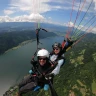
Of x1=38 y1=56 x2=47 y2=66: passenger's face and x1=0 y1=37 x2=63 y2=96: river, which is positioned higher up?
x1=38 y1=56 x2=47 y2=66: passenger's face

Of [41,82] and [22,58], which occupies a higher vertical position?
[41,82]

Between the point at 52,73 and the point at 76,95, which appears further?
the point at 76,95

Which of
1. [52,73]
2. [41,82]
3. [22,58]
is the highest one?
[52,73]

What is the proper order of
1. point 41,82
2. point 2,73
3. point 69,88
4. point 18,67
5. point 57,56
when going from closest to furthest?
point 41,82 < point 57,56 < point 69,88 < point 2,73 < point 18,67

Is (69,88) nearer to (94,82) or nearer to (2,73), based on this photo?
(94,82)

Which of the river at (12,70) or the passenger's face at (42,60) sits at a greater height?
the passenger's face at (42,60)

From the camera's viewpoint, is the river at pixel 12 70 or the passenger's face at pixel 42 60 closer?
the passenger's face at pixel 42 60

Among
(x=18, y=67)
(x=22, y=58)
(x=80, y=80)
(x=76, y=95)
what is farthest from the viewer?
(x=22, y=58)

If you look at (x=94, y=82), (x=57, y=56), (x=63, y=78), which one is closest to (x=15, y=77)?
(x=63, y=78)

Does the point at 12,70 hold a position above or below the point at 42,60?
below

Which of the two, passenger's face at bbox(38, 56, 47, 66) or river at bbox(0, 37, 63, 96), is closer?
passenger's face at bbox(38, 56, 47, 66)

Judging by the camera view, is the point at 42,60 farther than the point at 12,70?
No
